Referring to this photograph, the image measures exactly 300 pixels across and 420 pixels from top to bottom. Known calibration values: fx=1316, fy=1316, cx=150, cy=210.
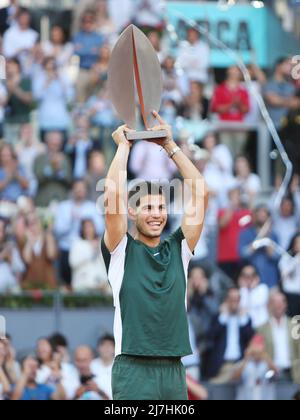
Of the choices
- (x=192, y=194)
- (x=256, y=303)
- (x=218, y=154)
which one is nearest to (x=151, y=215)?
(x=192, y=194)

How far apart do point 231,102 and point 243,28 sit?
1406mm

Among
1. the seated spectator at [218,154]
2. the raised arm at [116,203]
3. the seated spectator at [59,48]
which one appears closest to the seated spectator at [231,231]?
the seated spectator at [218,154]

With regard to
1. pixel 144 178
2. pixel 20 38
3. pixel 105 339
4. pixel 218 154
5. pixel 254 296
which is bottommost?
pixel 105 339

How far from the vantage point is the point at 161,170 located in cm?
1390

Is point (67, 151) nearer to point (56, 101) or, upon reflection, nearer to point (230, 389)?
point (56, 101)

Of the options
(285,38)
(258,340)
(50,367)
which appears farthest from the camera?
(285,38)

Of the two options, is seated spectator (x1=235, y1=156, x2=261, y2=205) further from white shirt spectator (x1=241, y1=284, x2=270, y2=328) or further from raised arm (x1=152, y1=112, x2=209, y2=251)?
raised arm (x1=152, y1=112, x2=209, y2=251)

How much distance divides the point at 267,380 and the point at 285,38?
17.4 feet

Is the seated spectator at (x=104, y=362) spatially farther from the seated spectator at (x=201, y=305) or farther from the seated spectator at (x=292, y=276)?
the seated spectator at (x=292, y=276)

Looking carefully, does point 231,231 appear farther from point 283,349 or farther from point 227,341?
point 283,349

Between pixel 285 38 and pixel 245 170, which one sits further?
pixel 285 38

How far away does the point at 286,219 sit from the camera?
13.9 meters

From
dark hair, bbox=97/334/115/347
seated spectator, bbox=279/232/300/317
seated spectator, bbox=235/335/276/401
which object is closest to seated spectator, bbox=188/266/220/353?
seated spectator, bbox=235/335/276/401

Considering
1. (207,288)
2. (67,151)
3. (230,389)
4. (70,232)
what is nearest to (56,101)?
(67,151)
